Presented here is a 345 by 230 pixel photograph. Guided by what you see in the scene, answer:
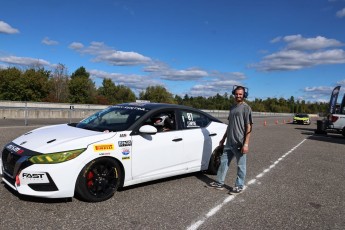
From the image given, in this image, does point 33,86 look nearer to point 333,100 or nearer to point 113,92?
point 113,92

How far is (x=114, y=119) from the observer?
20.7ft

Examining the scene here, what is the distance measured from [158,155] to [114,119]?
1.02m

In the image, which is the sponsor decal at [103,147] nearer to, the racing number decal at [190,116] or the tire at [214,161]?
the racing number decal at [190,116]

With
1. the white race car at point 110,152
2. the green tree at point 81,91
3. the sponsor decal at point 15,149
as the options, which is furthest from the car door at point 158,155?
the green tree at point 81,91

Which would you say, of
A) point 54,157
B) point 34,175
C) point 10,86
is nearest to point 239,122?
point 54,157

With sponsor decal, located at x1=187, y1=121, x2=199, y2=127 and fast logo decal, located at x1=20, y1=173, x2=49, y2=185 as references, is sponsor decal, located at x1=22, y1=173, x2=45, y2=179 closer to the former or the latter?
fast logo decal, located at x1=20, y1=173, x2=49, y2=185

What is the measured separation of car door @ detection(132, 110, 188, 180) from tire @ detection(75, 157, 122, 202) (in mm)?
372

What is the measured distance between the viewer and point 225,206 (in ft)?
18.0

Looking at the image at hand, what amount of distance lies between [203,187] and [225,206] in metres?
1.08

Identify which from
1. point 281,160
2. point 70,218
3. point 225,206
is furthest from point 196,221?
point 281,160

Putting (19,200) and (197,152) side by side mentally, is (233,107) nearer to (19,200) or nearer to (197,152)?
(197,152)

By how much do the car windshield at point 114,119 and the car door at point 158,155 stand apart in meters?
0.39

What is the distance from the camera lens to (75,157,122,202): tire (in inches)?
197

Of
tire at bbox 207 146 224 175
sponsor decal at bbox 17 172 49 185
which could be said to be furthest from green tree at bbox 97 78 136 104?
sponsor decal at bbox 17 172 49 185
